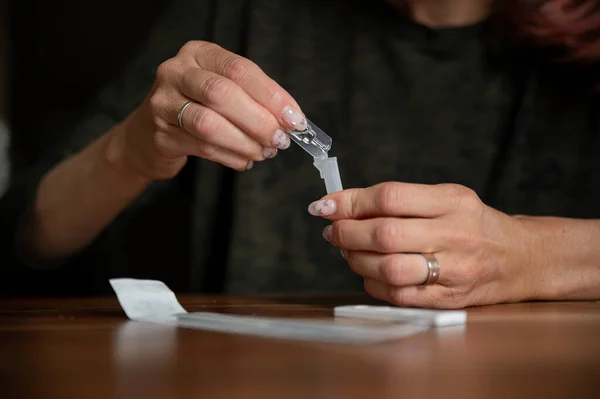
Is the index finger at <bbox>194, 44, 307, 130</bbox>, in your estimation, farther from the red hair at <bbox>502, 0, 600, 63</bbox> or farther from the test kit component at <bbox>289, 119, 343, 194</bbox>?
the red hair at <bbox>502, 0, 600, 63</bbox>

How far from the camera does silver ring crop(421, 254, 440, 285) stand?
2.10ft

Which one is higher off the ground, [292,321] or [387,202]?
[387,202]

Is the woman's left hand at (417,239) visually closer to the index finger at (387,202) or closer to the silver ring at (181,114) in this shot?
the index finger at (387,202)

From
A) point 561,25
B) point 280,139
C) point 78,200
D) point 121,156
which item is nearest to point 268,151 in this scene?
point 280,139

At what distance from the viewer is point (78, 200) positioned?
1014 millimetres

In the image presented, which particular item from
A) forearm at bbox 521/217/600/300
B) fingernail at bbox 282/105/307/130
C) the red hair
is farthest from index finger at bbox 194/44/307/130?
the red hair

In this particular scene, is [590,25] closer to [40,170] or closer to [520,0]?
[520,0]

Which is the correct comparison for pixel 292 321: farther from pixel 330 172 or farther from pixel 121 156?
pixel 121 156

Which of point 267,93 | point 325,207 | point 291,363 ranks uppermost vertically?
point 267,93

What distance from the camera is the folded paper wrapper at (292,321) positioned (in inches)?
18.6

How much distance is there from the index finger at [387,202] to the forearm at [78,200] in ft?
1.28

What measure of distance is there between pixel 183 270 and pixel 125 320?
2.77ft

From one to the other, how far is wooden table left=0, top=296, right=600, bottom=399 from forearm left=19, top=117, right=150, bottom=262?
1.34ft

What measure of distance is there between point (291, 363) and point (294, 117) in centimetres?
32
